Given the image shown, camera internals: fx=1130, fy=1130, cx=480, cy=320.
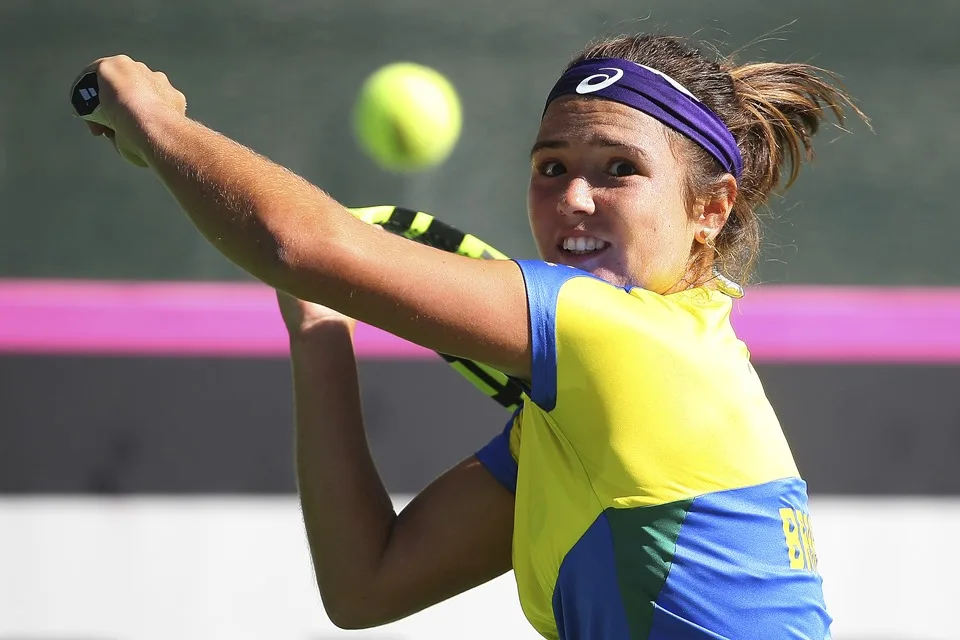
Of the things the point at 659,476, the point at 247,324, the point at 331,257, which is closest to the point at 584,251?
the point at 659,476

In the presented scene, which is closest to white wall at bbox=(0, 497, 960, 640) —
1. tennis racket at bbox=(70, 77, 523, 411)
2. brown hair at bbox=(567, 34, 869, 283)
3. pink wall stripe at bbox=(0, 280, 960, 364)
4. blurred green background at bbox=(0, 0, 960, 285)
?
pink wall stripe at bbox=(0, 280, 960, 364)

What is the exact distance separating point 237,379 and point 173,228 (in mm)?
609

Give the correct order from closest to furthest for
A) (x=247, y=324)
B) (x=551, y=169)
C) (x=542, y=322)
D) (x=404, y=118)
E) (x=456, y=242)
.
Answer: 1. (x=542, y=322)
2. (x=551, y=169)
3. (x=456, y=242)
4. (x=404, y=118)
5. (x=247, y=324)

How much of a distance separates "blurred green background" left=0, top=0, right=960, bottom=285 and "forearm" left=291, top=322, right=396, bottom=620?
6.87ft

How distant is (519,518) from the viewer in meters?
1.54

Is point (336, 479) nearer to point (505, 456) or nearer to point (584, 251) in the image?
point (505, 456)

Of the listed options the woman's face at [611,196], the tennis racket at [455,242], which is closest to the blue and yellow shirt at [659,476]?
the woman's face at [611,196]

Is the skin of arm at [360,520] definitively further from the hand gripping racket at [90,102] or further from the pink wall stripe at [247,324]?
the pink wall stripe at [247,324]

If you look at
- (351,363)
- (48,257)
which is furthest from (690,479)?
(48,257)

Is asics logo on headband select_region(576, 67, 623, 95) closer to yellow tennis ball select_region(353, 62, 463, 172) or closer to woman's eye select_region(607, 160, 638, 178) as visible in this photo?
woman's eye select_region(607, 160, 638, 178)

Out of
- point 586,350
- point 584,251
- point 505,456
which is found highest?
point 584,251

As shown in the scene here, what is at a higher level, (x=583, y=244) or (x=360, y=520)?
(x=583, y=244)

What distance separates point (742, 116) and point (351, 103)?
7.73 feet

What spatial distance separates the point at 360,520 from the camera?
5.70 ft
